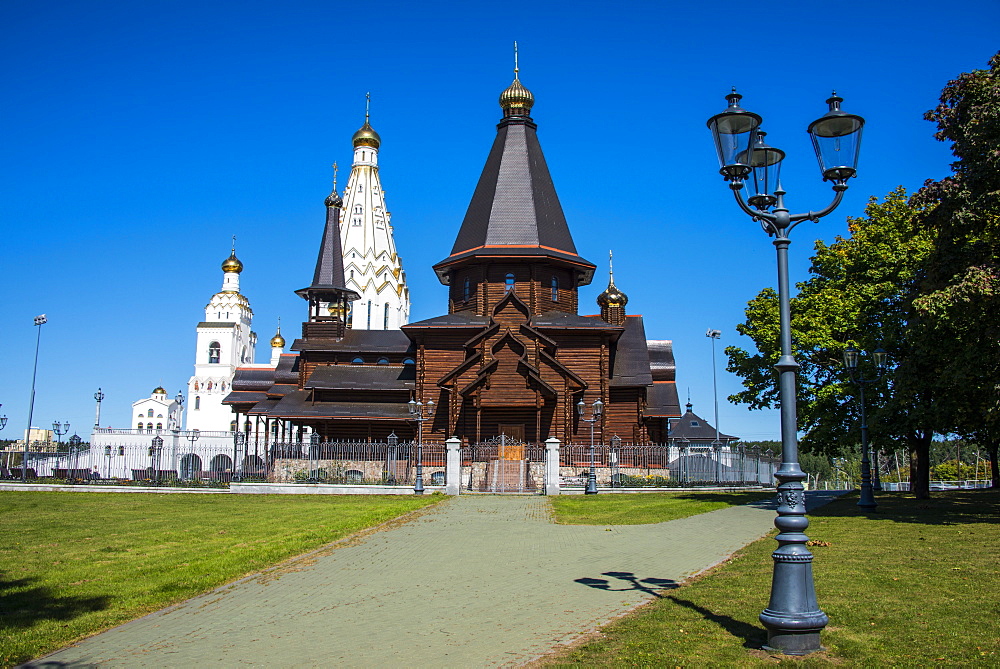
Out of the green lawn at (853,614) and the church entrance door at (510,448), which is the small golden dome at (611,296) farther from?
the green lawn at (853,614)

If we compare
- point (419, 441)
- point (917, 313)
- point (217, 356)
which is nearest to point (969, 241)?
point (917, 313)

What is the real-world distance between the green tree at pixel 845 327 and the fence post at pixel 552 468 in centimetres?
902

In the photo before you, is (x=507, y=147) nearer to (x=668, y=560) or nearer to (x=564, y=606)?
(x=668, y=560)

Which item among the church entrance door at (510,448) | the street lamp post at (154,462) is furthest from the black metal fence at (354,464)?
the street lamp post at (154,462)

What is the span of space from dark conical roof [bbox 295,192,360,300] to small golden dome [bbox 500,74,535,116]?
38.4 ft

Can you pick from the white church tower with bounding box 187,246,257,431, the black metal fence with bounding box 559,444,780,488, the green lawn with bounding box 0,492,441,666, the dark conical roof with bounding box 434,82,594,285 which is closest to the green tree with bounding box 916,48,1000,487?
the green lawn with bounding box 0,492,441,666

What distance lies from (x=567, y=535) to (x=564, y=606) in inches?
266

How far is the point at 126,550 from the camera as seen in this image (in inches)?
543

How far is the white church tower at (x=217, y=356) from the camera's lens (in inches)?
3664

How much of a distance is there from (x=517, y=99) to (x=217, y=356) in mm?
60661

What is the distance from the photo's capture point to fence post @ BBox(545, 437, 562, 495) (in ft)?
94.7

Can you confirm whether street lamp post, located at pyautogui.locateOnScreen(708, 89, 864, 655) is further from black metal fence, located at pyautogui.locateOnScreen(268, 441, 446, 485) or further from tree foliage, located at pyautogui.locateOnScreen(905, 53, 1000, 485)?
black metal fence, located at pyautogui.locateOnScreen(268, 441, 446, 485)

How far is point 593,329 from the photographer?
40.1m

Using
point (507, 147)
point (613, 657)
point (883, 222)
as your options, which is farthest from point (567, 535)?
point (507, 147)
